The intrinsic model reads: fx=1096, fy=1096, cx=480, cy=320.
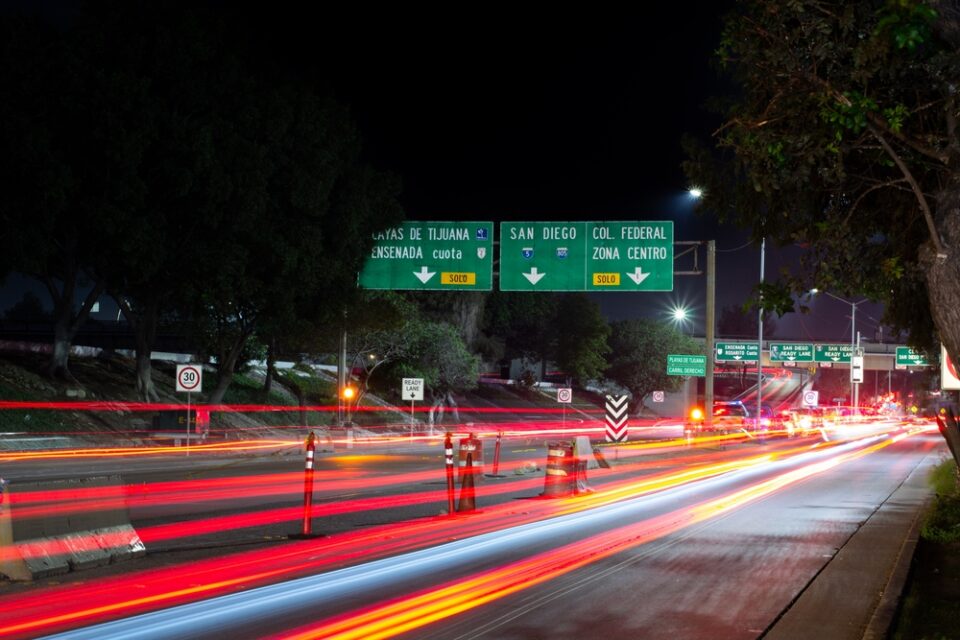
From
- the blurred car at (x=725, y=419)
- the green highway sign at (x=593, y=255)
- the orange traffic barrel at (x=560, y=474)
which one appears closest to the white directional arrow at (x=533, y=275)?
the green highway sign at (x=593, y=255)

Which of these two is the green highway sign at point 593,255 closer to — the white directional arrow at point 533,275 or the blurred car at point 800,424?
the white directional arrow at point 533,275

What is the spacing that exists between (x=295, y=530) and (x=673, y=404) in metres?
94.9

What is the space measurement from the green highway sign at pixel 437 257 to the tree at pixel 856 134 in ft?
69.5

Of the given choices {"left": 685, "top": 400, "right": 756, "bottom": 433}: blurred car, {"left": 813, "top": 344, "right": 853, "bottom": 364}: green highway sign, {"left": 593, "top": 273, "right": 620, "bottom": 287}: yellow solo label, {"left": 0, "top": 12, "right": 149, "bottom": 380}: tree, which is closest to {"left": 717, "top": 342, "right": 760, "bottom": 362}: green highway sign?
{"left": 685, "top": 400, "right": 756, "bottom": 433}: blurred car

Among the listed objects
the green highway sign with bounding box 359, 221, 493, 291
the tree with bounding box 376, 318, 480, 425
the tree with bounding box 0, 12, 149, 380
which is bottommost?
the tree with bounding box 376, 318, 480, 425

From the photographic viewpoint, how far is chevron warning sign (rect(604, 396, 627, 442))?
32.8 meters

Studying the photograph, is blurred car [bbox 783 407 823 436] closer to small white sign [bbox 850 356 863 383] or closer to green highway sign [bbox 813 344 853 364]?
small white sign [bbox 850 356 863 383]

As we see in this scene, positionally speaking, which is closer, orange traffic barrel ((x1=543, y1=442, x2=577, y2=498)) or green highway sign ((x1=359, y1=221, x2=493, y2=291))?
orange traffic barrel ((x1=543, y1=442, x2=577, y2=498))

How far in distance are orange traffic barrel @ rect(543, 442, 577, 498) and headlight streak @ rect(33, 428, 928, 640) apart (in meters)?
3.14

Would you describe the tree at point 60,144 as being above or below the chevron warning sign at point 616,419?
above

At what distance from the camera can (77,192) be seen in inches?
1340

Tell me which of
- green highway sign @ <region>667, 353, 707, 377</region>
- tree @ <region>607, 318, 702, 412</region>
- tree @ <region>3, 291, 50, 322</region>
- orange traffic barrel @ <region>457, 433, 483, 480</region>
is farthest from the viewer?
tree @ <region>3, 291, 50, 322</region>

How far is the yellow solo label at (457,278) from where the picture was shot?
33.6 meters

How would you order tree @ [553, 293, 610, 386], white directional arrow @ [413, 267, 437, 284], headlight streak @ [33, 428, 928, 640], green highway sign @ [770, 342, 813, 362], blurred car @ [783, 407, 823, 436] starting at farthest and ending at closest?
tree @ [553, 293, 610, 386] < green highway sign @ [770, 342, 813, 362] < blurred car @ [783, 407, 823, 436] < white directional arrow @ [413, 267, 437, 284] < headlight streak @ [33, 428, 928, 640]
